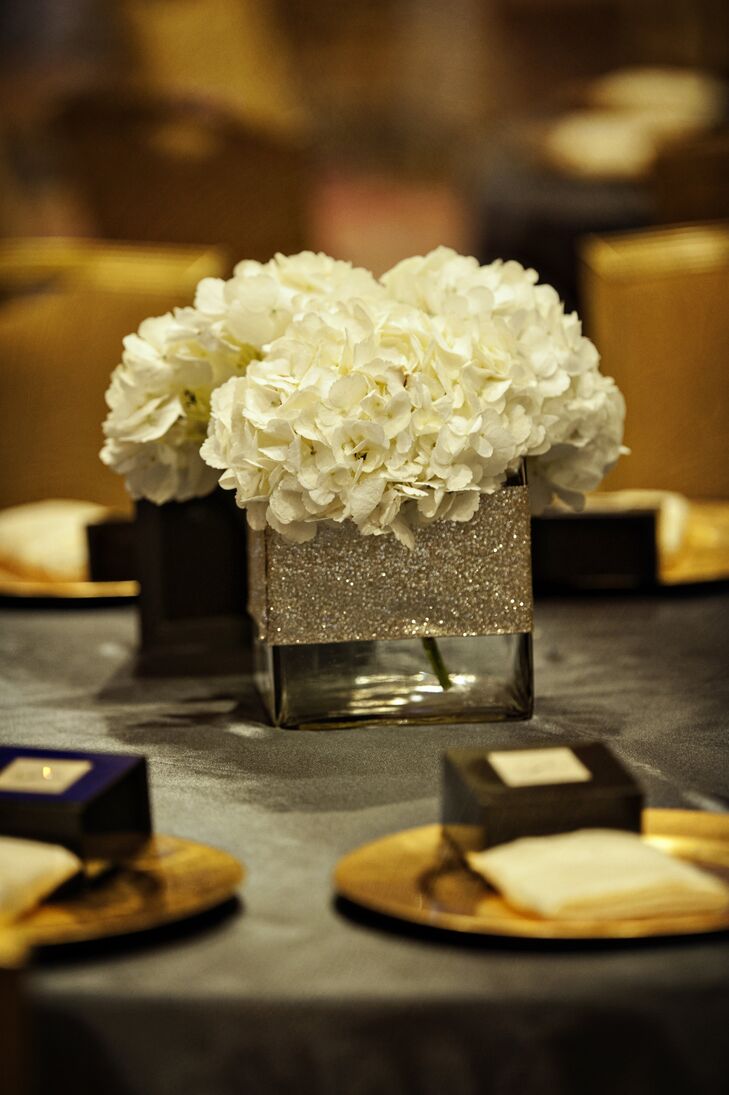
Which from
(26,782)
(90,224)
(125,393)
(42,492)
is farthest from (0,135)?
(26,782)

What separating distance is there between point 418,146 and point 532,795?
264 centimetres

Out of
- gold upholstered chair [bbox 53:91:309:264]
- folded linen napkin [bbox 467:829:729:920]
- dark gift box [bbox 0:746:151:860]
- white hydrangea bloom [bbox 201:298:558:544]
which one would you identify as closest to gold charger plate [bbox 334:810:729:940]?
folded linen napkin [bbox 467:829:729:920]

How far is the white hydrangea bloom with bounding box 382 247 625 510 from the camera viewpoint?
3.28ft

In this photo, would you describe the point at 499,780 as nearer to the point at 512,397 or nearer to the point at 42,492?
the point at 512,397

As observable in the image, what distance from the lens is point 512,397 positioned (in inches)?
39.1

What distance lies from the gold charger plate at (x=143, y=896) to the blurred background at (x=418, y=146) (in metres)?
2.41

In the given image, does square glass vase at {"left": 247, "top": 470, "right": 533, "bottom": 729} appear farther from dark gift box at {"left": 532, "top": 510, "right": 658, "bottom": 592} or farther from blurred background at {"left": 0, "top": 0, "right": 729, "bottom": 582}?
blurred background at {"left": 0, "top": 0, "right": 729, "bottom": 582}

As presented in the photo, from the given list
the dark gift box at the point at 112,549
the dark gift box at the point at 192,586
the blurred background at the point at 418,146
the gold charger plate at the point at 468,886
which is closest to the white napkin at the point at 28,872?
the gold charger plate at the point at 468,886

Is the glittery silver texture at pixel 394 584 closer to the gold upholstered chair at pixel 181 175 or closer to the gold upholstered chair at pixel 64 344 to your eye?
the gold upholstered chair at pixel 64 344

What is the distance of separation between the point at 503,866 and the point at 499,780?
59 mm

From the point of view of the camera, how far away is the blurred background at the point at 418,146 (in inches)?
121

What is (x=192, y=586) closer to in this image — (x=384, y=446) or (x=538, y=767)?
(x=384, y=446)

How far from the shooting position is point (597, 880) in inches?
24.7

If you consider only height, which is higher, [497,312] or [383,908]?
[497,312]
